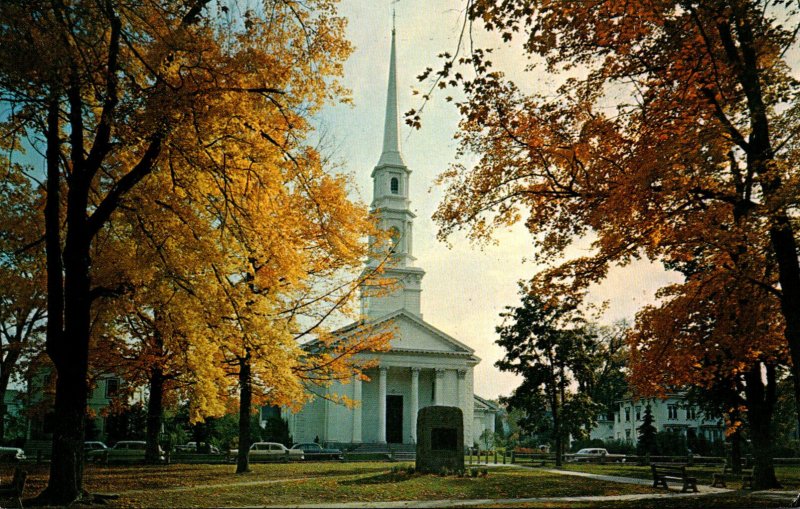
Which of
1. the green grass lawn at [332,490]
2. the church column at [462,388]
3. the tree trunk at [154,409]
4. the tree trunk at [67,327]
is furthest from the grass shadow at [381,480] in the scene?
the church column at [462,388]

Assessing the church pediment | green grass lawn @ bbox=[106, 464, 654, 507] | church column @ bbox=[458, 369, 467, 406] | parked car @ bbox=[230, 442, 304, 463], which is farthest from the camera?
church column @ bbox=[458, 369, 467, 406]

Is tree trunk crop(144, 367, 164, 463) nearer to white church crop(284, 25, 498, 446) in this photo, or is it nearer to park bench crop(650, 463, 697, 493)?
park bench crop(650, 463, 697, 493)

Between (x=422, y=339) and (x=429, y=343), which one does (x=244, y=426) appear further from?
(x=429, y=343)

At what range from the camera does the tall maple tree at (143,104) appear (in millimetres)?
10969

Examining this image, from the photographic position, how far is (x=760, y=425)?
19.5 metres

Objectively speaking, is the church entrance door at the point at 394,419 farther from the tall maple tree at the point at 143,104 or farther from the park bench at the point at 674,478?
the tall maple tree at the point at 143,104

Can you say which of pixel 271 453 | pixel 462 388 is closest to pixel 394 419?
pixel 462 388

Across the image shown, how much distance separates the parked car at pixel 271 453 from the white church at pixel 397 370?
11.0m

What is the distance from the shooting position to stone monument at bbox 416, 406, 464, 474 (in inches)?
943

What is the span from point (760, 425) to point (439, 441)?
10575 millimetres

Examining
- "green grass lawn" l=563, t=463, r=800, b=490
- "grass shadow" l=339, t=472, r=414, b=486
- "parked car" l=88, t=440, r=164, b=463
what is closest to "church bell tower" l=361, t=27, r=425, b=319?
"parked car" l=88, t=440, r=164, b=463

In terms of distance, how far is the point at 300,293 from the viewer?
2116cm

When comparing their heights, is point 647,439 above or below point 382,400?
below

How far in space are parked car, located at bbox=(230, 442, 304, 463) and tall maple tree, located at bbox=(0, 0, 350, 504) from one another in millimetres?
24624
